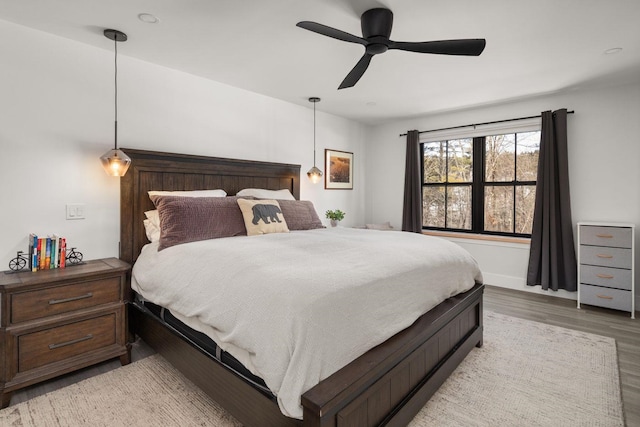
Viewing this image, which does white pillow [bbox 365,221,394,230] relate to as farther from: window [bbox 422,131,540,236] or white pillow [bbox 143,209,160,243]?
white pillow [bbox 143,209,160,243]

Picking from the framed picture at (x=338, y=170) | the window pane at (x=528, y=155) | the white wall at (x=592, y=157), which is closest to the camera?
the white wall at (x=592, y=157)

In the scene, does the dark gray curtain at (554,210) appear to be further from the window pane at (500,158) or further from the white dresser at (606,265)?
the window pane at (500,158)

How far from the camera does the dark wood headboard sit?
282 centimetres

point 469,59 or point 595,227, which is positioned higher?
point 469,59

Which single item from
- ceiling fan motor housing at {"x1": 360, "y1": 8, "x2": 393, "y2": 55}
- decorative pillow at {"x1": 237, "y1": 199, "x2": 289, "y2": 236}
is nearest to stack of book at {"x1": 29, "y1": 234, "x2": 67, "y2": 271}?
decorative pillow at {"x1": 237, "y1": 199, "x2": 289, "y2": 236}

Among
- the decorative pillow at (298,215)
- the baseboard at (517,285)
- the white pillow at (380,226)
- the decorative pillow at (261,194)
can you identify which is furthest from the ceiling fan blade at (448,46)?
the baseboard at (517,285)

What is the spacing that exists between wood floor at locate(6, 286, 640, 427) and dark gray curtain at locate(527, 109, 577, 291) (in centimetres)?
31

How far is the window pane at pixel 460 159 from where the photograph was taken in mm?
4812

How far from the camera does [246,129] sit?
3820mm

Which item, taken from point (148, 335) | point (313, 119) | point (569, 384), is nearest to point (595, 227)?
point (569, 384)

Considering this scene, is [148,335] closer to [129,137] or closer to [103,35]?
[129,137]

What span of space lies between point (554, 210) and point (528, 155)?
2.82 feet

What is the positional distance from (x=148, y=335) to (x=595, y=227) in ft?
14.4

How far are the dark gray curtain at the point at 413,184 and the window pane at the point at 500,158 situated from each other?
94cm
